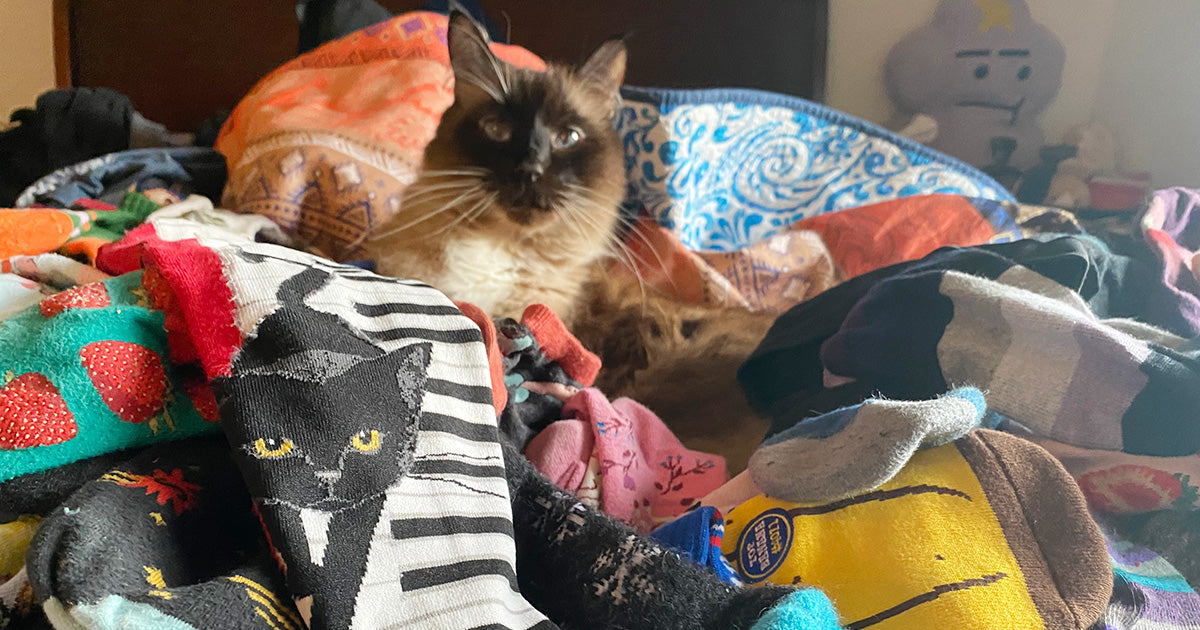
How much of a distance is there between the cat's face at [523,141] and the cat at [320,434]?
1.99ft

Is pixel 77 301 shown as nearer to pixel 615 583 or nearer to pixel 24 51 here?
pixel 615 583

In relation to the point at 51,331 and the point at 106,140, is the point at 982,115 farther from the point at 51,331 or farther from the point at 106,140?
the point at 106,140

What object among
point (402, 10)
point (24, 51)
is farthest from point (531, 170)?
point (24, 51)

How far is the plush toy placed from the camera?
5.61 feet

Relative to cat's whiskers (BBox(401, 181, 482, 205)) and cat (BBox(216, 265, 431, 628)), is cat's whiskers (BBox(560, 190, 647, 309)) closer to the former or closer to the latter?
cat's whiskers (BBox(401, 181, 482, 205))

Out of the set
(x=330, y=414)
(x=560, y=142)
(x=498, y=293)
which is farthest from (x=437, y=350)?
(x=560, y=142)

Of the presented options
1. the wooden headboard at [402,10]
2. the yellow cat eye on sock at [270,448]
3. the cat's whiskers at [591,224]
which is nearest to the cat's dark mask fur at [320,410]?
the yellow cat eye on sock at [270,448]

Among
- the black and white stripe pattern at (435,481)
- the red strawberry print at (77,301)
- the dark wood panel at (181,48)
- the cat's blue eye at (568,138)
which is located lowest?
the black and white stripe pattern at (435,481)

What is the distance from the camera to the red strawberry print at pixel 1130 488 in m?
0.55

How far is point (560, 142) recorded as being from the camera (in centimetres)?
115

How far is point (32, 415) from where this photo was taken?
1.36 ft

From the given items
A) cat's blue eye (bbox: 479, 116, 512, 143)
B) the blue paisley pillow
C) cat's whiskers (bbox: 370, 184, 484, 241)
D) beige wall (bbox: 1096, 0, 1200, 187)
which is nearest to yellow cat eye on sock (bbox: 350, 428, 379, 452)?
cat's whiskers (bbox: 370, 184, 484, 241)

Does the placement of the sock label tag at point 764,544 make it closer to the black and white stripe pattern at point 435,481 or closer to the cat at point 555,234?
the black and white stripe pattern at point 435,481

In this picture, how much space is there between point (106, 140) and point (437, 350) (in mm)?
1464
